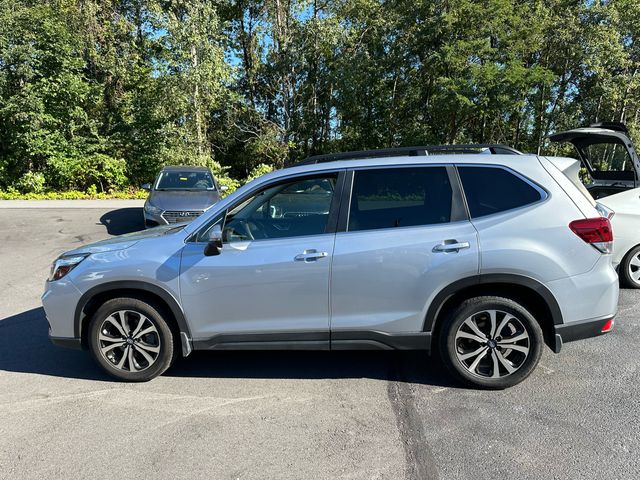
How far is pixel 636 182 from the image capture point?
20.1ft

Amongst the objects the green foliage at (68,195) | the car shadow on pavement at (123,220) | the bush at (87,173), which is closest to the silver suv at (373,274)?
the car shadow on pavement at (123,220)

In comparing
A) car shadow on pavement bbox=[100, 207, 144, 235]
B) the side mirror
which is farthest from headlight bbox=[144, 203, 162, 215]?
the side mirror

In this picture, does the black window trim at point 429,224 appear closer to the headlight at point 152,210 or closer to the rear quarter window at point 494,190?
the rear quarter window at point 494,190

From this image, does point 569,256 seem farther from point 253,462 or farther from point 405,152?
point 253,462

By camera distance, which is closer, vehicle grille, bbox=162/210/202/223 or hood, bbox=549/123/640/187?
hood, bbox=549/123/640/187

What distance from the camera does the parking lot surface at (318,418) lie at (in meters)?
2.69

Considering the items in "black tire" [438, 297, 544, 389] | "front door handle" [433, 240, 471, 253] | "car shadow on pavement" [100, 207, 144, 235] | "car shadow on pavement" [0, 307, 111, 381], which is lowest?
"car shadow on pavement" [0, 307, 111, 381]

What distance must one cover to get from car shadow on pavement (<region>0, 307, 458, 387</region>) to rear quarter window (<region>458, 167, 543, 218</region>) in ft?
4.72

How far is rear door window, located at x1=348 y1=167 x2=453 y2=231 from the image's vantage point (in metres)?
3.49

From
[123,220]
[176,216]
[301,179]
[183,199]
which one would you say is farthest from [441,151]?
[123,220]

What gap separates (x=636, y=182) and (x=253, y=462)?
242 inches

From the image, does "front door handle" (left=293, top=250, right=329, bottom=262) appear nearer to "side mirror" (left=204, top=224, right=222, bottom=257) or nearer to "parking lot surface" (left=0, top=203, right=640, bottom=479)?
"side mirror" (left=204, top=224, right=222, bottom=257)

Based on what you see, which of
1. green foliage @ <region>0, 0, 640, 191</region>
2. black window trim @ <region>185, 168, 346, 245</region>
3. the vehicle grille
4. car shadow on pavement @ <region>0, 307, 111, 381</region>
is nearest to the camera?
black window trim @ <region>185, 168, 346, 245</region>

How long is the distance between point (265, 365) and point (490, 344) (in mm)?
1902
